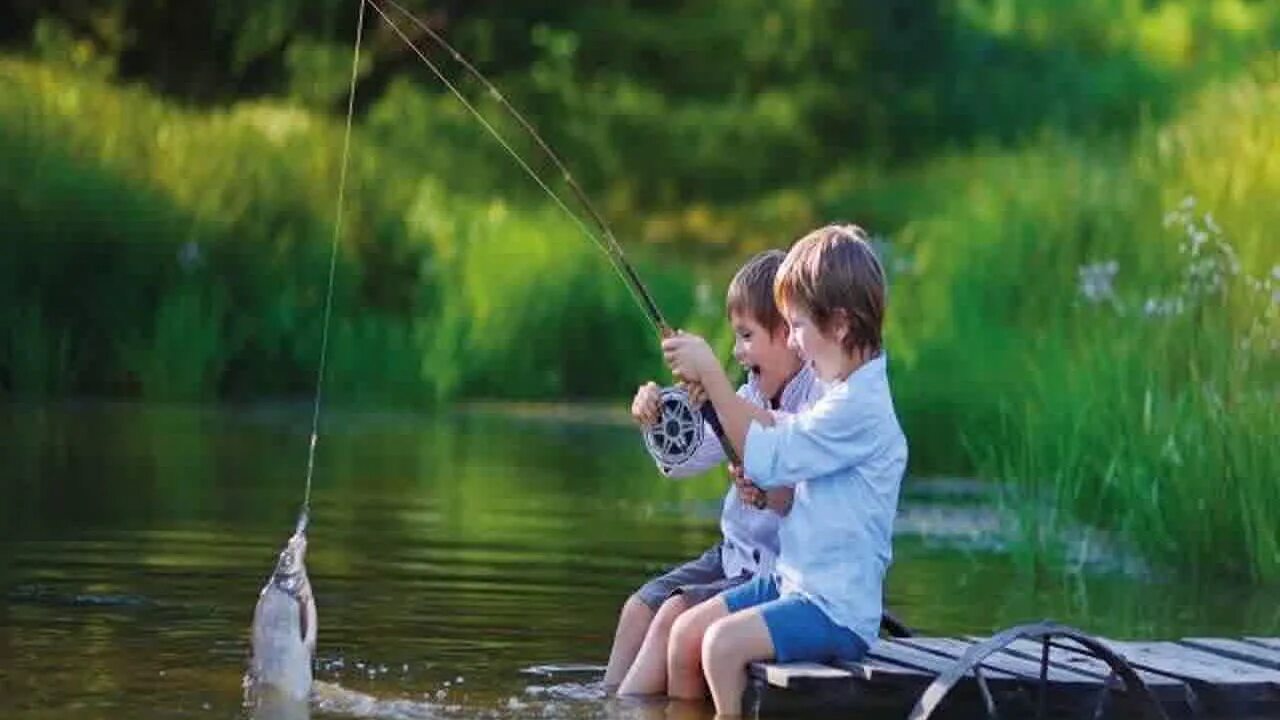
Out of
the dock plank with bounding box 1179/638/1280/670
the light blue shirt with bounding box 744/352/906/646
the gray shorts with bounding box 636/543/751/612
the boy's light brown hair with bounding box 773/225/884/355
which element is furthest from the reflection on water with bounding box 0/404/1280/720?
the dock plank with bounding box 1179/638/1280/670

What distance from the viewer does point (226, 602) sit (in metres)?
10.4

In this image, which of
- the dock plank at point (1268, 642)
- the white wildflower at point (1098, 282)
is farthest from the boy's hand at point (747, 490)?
the white wildflower at point (1098, 282)

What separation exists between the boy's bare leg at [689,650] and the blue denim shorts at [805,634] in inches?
5.0

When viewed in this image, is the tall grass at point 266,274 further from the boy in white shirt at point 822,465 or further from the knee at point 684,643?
the boy in white shirt at point 822,465

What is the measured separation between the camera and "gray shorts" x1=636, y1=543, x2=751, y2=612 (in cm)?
838

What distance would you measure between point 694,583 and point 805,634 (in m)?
0.64

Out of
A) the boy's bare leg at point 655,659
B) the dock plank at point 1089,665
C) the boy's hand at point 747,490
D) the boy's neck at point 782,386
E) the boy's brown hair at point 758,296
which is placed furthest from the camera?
the boy's neck at point 782,386

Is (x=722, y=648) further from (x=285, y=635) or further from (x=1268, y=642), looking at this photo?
(x=1268, y=642)

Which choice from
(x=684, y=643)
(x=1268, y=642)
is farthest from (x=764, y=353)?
(x=1268, y=642)

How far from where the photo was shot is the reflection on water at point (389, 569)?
28.1 ft

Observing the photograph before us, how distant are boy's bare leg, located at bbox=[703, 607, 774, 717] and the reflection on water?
0.50 feet

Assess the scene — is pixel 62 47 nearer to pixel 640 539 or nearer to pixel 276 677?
pixel 640 539

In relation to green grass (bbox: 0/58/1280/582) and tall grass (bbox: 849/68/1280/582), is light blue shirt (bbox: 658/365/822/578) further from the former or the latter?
green grass (bbox: 0/58/1280/582)

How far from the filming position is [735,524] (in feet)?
27.5
